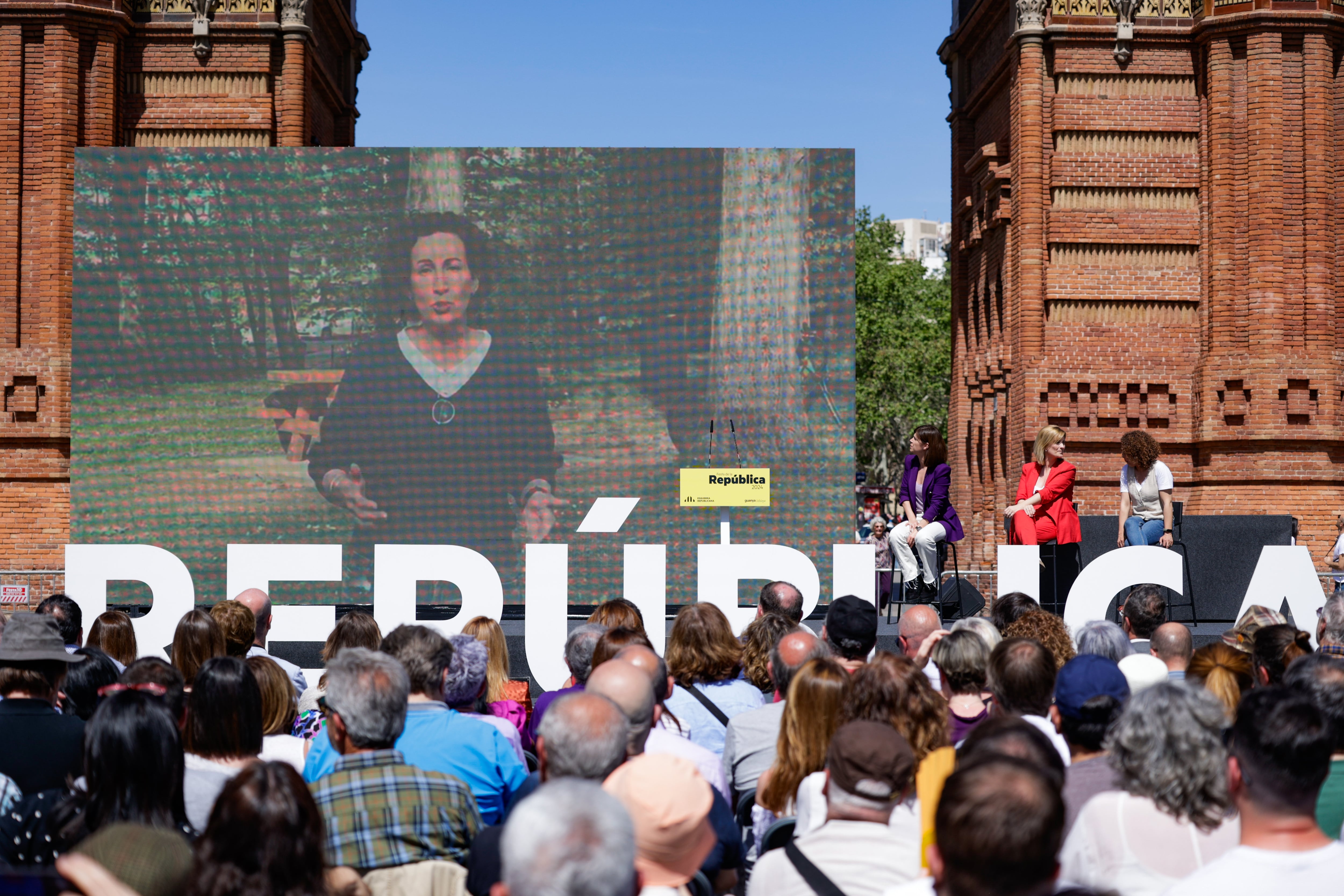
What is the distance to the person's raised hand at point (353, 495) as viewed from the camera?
14555mm

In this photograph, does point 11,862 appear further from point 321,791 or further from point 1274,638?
point 1274,638

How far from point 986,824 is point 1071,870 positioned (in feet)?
3.59

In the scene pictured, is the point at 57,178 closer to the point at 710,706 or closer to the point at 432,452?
Answer: the point at 432,452

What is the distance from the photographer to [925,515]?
1234cm

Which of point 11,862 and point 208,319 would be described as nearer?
point 11,862

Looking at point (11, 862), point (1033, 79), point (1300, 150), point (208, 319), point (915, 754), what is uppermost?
point (1033, 79)

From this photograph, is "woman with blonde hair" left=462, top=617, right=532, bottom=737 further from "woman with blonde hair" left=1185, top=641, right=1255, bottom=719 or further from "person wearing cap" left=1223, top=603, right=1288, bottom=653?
"person wearing cap" left=1223, top=603, right=1288, bottom=653

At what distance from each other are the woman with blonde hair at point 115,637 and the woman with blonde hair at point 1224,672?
5.23 metres

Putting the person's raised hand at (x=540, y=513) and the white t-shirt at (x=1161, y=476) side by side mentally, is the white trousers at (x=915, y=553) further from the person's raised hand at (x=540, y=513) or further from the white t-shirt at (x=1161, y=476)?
the person's raised hand at (x=540, y=513)

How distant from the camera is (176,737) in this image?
355cm

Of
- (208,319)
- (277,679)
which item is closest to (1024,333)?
(208,319)

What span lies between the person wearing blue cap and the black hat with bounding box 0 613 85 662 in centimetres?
347

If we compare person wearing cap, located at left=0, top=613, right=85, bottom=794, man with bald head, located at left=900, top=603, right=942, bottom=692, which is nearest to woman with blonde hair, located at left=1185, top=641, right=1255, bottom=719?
man with bald head, located at left=900, top=603, right=942, bottom=692

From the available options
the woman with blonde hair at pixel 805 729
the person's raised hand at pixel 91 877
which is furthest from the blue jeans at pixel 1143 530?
the person's raised hand at pixel 91 877
